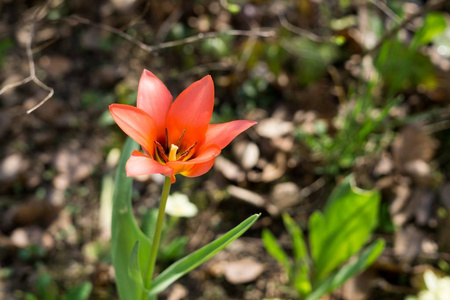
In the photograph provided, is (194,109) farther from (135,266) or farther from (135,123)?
(135,266)

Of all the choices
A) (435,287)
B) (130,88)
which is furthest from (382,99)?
(130,88)

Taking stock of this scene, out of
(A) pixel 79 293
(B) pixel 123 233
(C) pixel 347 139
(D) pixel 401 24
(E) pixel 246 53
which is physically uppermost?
(D) pixel 401 24

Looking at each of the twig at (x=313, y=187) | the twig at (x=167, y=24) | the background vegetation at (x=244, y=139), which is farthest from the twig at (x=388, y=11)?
the twig at (x=167, y=24)

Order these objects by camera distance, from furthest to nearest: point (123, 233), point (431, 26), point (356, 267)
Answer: point (431, 26), point (356, 267), point (123, 233)

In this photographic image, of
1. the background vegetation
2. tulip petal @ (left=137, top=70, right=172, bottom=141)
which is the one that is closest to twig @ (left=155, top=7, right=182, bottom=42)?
the background vegetation

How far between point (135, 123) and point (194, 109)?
0.14 metres

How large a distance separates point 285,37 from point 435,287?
1392 mm

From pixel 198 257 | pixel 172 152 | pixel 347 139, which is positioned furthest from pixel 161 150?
pixel 347 139

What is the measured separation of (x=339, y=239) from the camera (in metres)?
1.50

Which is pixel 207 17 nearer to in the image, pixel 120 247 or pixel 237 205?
pixel 237 205

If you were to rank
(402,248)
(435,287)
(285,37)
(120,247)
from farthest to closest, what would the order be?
(285,37)
(402,248)
(435,287)
(120,247)

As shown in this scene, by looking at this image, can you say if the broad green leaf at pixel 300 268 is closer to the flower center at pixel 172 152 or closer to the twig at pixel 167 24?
the flower center at pixel 172 152

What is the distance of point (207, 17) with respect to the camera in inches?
104

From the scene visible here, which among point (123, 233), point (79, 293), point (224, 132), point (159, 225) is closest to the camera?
point (224, 132)
